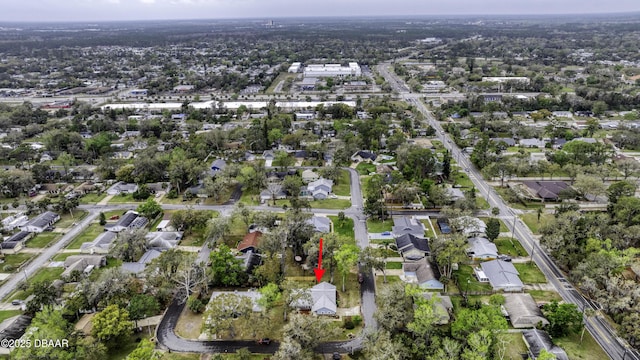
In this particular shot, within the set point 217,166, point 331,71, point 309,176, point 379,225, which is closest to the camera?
point 379,225

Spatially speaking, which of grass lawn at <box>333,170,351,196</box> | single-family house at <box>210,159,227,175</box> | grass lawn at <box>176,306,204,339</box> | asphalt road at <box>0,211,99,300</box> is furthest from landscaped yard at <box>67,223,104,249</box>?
grass lawn at <box>333,170,351,196</box>

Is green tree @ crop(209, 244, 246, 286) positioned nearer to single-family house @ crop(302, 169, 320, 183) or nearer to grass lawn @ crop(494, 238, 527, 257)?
single-family house @ crop(302, 169, 320, 183)

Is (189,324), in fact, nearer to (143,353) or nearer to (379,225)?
(143,353)

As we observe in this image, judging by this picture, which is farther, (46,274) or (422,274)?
(46,274)

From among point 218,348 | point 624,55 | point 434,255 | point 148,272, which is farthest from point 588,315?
point 624,55

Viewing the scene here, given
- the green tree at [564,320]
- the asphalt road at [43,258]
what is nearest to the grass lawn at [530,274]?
the green tree at [564,320]

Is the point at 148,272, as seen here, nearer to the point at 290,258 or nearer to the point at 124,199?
the point at 290,258

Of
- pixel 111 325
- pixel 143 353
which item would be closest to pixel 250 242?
pixel 111 325
